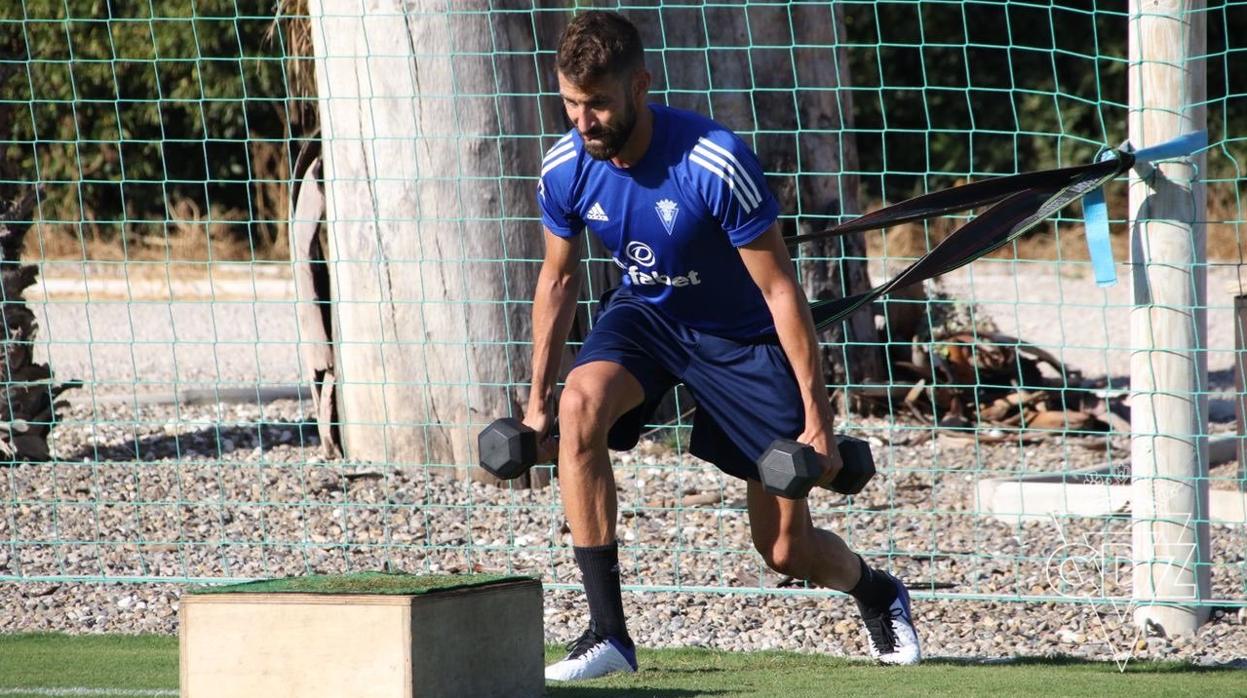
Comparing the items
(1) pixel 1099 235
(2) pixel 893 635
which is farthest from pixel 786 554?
(1) pixel 1099 235

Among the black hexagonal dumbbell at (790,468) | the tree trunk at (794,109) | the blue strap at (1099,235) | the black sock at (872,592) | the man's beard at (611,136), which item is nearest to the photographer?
the black hexagonal dumbbell at (790,468)

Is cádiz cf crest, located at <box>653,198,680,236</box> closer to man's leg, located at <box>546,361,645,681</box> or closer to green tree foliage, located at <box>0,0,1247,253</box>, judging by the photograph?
man's leg, located at <box>546,361,645,681</box>

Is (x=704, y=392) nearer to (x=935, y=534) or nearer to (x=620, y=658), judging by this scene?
(x=620, y=658)

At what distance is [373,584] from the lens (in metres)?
3.77

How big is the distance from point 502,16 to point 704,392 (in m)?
2.97

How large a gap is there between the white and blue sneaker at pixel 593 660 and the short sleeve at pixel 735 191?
44.9 inches

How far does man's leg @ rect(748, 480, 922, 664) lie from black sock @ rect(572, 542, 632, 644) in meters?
0.47

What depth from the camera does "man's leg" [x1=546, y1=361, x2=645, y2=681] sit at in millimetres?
4242

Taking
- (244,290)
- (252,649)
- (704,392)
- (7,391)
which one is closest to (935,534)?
(704,392)

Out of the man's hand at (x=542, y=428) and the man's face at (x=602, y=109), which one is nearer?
→ the man's face at (x=602, y=109)

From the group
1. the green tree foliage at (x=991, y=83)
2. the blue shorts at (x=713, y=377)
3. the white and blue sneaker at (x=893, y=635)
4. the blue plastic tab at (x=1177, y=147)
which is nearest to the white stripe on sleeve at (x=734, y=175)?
the blue shorts at (x=713, y=377)

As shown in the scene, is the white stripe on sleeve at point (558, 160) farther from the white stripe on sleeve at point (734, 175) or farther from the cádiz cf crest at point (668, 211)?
the white stripe on sleeve at point (734, 175)

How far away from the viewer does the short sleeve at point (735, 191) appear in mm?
4066

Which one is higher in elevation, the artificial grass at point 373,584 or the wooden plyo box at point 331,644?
the artificial grass at point 373,584
